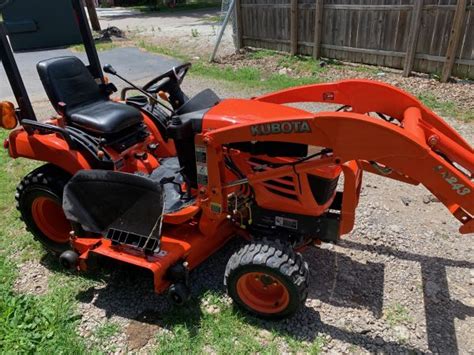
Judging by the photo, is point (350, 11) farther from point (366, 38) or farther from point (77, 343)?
point (77, 343)

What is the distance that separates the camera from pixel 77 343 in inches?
108

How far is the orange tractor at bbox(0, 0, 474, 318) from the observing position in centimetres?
230

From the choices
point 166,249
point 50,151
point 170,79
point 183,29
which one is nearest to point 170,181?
point 166,249

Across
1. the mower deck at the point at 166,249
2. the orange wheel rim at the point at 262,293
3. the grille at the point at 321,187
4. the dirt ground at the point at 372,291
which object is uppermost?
the grille at the point at 321,187

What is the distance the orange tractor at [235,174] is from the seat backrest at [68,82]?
0.01m

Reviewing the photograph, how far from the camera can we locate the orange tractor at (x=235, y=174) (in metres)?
2.30

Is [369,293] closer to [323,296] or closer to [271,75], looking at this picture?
[323,296]

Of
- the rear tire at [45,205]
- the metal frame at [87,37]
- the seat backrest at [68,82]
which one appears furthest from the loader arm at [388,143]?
the metal frame at [87,37]

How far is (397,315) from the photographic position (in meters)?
2.82

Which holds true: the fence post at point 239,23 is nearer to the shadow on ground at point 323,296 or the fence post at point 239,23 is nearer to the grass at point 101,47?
the grass at point 101,47

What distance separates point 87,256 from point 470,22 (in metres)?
6.93

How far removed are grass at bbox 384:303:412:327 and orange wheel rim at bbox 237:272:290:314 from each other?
710 millimetres

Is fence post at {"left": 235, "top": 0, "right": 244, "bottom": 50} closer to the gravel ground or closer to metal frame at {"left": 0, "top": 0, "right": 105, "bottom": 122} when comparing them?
metal frame at {"left": 0, "top": 0, "right": 105, "bottom": 122}

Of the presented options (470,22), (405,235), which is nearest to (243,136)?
(405,235)
